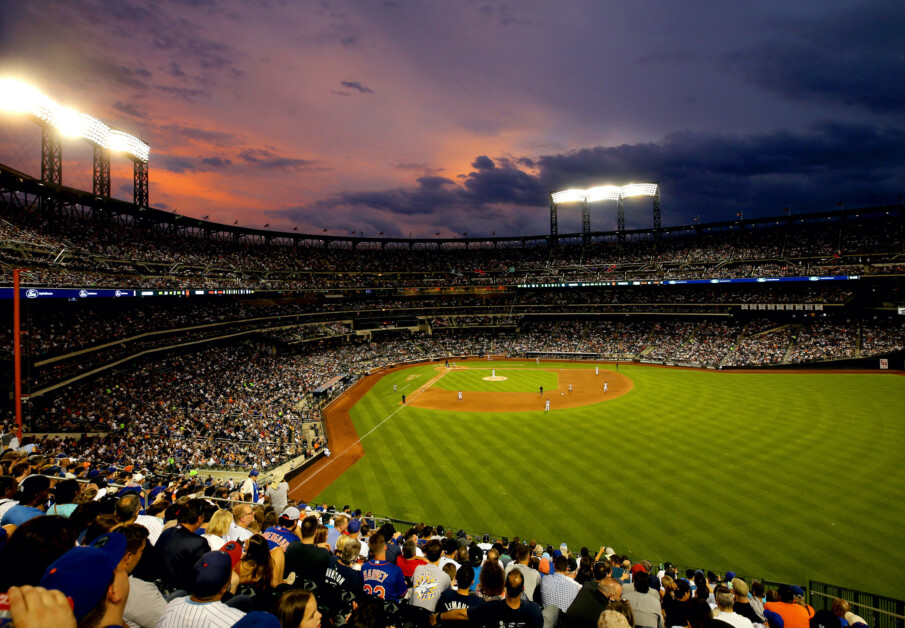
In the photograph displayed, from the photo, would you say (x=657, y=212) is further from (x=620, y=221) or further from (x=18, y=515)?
(x=18, y=515)

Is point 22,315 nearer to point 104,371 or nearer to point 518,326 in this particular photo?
point 104,371

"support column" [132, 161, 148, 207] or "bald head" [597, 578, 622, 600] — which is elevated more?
"support column" [132, 161, 148, 207]

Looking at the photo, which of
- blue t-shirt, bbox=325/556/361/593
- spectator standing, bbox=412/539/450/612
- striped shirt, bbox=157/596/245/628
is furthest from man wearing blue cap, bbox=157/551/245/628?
spectator standing, bbox=412/539/450/612

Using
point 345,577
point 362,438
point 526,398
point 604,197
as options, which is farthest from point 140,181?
point 604,197

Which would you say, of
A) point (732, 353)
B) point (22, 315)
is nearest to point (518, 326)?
point (732, 353)

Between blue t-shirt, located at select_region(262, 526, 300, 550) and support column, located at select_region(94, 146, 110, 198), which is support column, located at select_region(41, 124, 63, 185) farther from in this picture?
blue t-shirt, located at select_region(262, 526, 300, 550)

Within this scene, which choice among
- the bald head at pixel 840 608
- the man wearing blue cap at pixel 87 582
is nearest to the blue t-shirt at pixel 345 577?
the man wearing blue cap at pixel 87 582
